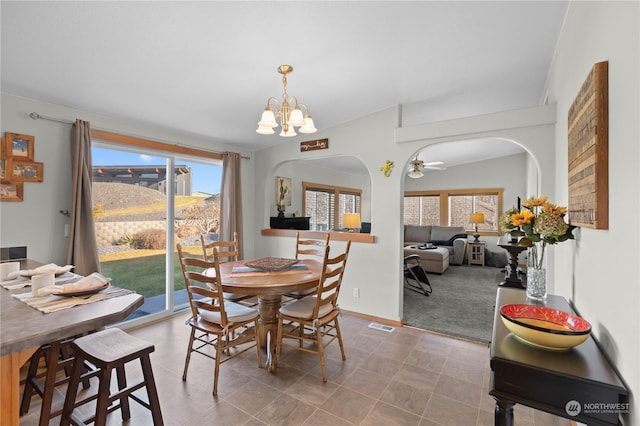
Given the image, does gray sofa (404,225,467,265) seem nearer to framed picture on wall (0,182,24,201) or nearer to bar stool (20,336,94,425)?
bar stool (20,336,94,425)

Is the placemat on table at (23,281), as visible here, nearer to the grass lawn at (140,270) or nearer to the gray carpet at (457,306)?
the grass lawn at (140,270)

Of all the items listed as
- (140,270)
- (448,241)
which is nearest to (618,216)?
(140,270)

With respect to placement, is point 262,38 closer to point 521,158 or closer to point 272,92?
point 272,92

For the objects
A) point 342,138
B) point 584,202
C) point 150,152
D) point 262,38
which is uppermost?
point 262,38

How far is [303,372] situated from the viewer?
2.51 meters

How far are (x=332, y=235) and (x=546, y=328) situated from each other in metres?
2.92

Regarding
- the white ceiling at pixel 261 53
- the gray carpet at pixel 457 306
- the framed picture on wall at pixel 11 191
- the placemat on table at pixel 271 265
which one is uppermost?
the white ceiling at pixel 261 53

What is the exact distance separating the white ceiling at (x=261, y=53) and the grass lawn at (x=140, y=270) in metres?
1.54

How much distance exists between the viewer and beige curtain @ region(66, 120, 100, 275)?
2.74 meters

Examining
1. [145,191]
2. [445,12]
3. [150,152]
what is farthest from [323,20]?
[145,191]

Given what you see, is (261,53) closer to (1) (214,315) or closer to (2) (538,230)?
(1) (214,315)

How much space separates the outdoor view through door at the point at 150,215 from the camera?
323cm

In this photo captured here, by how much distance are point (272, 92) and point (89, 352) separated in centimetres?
248

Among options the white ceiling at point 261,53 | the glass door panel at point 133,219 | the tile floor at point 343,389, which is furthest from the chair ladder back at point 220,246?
the white ceiling at point 261,53
